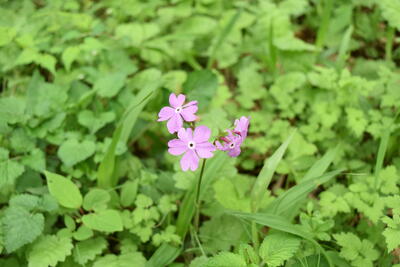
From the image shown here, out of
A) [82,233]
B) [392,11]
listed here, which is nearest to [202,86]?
[82,233]

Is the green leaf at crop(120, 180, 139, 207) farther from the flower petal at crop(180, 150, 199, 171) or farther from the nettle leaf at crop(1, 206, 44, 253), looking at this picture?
the flower petal at crop(180, 150, 199, 171)

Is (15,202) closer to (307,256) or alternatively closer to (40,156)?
(40,156)

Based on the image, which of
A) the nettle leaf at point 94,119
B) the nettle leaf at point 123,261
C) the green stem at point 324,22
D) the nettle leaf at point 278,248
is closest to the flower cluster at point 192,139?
the nettle leaf at point 278,248

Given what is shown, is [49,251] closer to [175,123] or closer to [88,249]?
[88,249]

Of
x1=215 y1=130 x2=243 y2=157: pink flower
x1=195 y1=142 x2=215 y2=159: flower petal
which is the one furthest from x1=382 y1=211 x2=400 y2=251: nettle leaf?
x1=195 y1=142 x2=215 y2=159: flower petal

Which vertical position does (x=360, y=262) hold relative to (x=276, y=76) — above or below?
below

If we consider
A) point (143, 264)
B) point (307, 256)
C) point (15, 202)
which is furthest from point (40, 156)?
point (307, 256)
